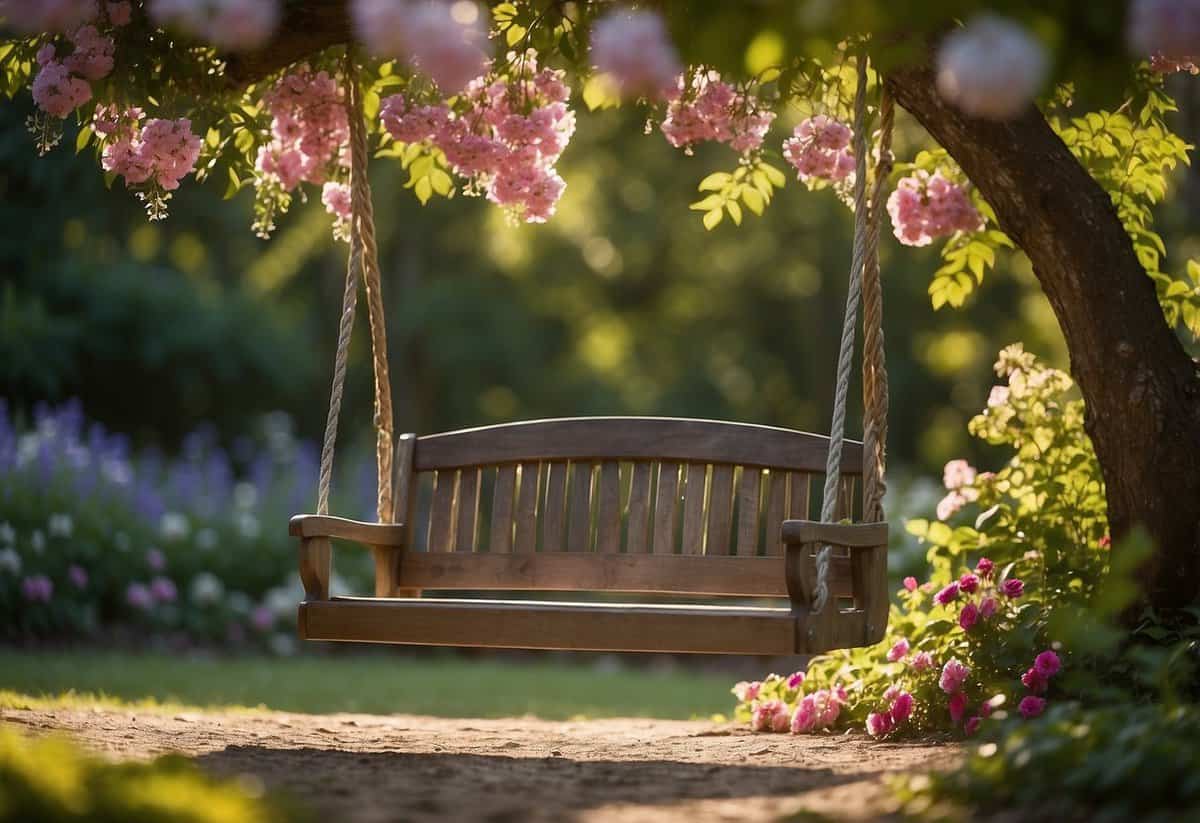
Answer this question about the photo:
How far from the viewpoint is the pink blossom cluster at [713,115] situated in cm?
449

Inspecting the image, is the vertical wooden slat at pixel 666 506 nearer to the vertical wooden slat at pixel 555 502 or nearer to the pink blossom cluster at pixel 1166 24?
the vertical wooden slat at pixel 555 502

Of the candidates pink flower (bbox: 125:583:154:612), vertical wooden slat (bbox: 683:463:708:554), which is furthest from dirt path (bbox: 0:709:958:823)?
pink flower (bbox: 125:583:154:612)

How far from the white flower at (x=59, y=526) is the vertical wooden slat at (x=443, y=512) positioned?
3.10m

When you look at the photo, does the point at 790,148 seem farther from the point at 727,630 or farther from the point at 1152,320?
the point at 727,630

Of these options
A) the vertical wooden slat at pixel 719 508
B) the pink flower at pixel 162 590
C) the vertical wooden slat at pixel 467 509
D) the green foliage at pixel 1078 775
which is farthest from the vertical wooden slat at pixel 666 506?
the pink flower at pixel 162 590

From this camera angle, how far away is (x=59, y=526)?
695 cm

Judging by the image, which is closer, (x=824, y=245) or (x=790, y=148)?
(x=790, y=148)

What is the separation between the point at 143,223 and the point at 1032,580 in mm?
11710

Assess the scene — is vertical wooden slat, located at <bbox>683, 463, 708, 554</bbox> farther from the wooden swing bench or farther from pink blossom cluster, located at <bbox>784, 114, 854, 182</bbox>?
pink blossom cluster, located at <bbox>784, 114, 854, 182</bbox>

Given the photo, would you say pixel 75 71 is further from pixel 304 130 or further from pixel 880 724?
pixel 880 724

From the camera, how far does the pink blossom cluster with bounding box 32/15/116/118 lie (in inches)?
153

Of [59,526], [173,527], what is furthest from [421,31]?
[173,527]

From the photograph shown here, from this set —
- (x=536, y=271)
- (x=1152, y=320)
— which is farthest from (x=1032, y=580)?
(x=536, y=271)

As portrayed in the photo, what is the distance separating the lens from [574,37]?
4.01 m
